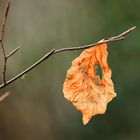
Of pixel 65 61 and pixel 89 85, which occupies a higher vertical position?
pixel 89 85

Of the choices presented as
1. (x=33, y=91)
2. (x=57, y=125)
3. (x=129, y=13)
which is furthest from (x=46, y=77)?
(x=129, y=13)

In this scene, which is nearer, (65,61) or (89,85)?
(89,85)

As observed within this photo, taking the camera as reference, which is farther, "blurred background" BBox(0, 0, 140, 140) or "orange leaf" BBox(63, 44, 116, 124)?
"blurred background" BBox(0, 0, 140, 140)

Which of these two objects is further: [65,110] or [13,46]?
[65,110]

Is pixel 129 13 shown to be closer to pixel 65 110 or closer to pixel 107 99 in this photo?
pixel 65 110
